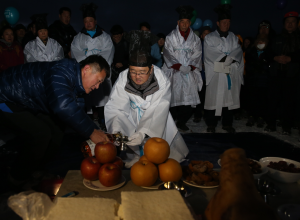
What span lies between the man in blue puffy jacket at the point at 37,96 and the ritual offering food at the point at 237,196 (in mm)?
1682

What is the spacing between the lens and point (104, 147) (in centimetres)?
148

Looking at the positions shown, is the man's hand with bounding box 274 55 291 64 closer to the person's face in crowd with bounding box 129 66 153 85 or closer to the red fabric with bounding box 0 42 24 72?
the person's face in crowd with bounding box 129 66 153 85

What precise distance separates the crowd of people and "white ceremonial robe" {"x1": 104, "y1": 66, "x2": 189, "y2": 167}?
0.04ft

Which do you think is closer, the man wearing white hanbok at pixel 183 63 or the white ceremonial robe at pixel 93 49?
the man wearing white hanbok at pixel 183 63

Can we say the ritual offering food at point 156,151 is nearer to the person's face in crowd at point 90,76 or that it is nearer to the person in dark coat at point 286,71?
the person's face in crowd at point 90,76

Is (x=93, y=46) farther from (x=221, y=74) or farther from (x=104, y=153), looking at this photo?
(x=104, y=153)

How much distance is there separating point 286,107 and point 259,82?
78 centimetres

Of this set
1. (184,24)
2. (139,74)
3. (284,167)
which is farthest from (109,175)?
(184,24)

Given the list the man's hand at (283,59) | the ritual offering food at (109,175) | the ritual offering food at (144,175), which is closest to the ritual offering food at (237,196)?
the ritual offering food at (144,175)

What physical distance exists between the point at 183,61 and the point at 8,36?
144 inches

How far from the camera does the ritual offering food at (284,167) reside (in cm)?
156

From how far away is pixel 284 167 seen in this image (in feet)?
5.26

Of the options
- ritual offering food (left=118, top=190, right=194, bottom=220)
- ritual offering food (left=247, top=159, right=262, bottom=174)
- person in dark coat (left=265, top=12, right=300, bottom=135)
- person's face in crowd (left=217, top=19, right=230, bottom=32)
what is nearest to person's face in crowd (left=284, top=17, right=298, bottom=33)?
person in dark coat (left=265, top=12, right=300, bottom=135)

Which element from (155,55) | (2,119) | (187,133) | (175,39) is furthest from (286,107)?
(2,119)
